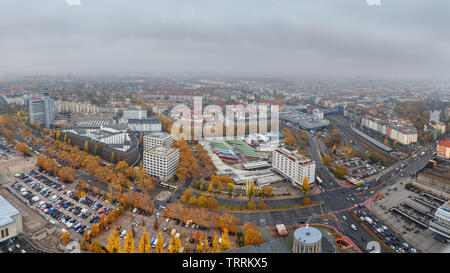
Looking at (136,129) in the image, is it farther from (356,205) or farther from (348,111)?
(348,111)

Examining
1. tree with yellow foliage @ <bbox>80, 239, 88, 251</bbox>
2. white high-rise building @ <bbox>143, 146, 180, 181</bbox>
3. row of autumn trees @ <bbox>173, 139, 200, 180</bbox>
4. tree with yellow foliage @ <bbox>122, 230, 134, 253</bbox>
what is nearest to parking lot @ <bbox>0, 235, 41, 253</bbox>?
tree with yellow foliage @ <bbox>80, 239, 88, 251</bbox>

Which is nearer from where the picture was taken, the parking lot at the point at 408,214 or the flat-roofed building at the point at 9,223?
the flat-roofed building at the point at 9,223

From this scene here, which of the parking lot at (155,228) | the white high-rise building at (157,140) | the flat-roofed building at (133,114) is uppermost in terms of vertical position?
the flat-roofed building at (133,114)

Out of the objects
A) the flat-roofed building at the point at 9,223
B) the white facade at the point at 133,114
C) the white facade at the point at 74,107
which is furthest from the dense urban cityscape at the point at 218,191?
the white facade at the point at 74,107

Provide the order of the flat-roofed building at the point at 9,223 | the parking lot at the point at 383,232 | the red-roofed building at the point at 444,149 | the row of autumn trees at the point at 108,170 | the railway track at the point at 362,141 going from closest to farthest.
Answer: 1. the flat-roofed building at the point at 9,223
2. the parking lot at the point at 383,232
3. the row of autumn trees at the point at 108,170
4. the red-roofed building at the point at 444,149
5. the railway track at the point at 362,141

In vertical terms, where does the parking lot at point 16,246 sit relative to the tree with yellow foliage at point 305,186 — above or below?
below

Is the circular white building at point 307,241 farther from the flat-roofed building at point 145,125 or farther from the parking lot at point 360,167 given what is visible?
the flat-roofed building at point 145,125

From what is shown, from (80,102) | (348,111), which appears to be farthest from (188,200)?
(348,111)
